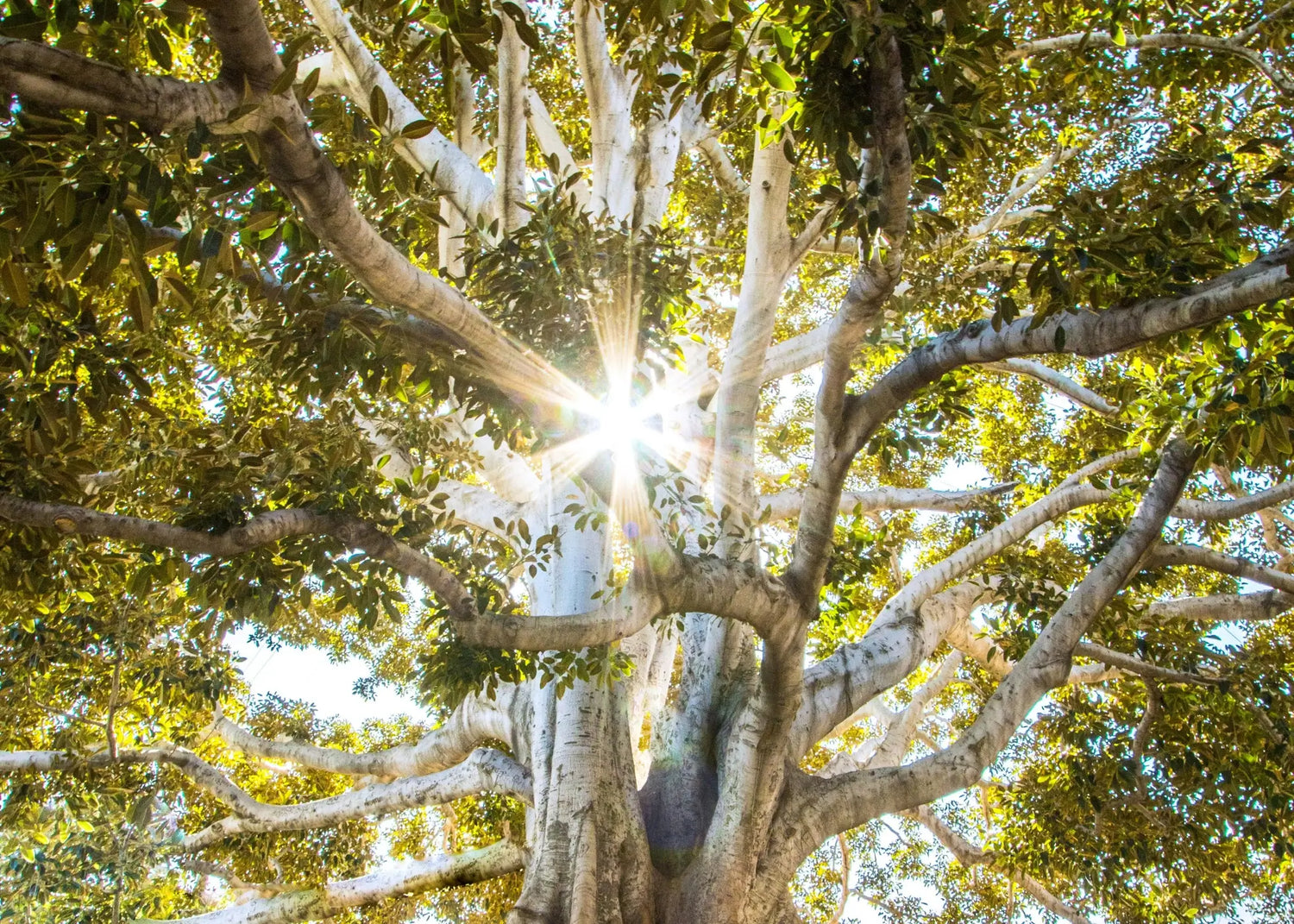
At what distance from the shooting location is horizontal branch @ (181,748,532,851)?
469 cm

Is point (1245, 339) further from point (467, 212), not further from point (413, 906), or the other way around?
point (413, 906)

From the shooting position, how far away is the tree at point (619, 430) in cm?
242

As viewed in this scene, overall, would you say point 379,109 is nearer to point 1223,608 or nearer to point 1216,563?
point 1216,563

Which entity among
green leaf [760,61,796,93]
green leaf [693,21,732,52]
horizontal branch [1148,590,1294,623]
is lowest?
green leaf [760,61,796,93]

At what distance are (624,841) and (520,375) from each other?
221cm

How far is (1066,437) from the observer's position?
7.66 meters

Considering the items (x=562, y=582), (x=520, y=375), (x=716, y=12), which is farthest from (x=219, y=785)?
(x=716, y=12)

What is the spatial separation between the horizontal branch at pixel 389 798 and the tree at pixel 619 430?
28 mm

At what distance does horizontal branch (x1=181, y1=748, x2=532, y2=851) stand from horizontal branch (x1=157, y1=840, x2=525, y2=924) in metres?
0.36

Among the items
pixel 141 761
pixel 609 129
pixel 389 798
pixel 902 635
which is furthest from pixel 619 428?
pixel 141 761

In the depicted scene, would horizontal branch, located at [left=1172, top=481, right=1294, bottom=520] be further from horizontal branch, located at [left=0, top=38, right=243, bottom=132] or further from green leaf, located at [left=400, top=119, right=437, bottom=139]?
horizontal branch, located at [left=0, top=38, right=243, bottom=132]

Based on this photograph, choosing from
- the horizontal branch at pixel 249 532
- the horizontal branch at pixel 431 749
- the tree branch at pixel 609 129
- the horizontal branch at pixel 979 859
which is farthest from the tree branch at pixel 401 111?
the horizontal branch at pixel 979 859

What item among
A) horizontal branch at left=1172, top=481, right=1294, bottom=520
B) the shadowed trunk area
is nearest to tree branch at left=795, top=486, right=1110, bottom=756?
horizontal branch at left=1172, top=481, right=1294, bottom=520

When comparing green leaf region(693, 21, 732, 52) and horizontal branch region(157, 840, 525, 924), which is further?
horizontal branch region(157, 840, 525, 924)
